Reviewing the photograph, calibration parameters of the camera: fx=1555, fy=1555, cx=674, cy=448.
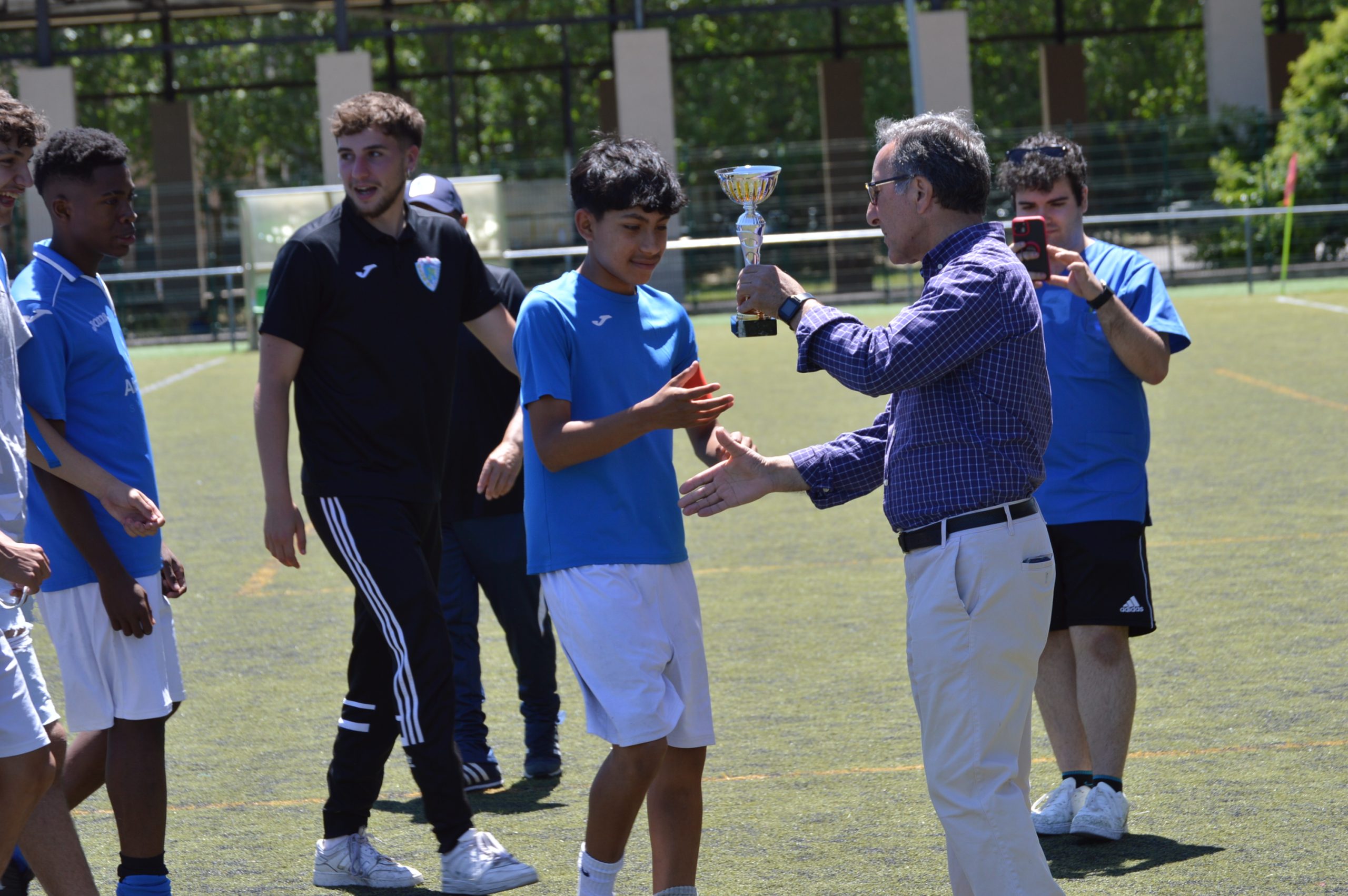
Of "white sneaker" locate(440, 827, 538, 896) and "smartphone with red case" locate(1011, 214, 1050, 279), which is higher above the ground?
"smartphone with red case" locate(1011, 214, 1050, 279)

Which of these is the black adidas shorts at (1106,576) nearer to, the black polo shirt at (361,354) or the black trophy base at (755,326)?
the black trophy base at (755,326)

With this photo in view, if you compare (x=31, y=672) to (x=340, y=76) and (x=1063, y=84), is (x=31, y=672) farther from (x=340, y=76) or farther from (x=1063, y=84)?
(x=1063, y=84)

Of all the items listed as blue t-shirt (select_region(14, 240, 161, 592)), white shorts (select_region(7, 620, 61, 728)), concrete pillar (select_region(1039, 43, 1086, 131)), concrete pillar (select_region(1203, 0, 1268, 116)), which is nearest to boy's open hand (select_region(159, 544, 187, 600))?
blue t-shirt (select_region(14, 240, 161, 592))

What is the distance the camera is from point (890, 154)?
3.52 metres

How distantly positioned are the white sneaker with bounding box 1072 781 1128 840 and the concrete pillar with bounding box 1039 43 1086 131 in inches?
1265

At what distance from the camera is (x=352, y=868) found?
4.43 m

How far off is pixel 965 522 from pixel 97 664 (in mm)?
2255

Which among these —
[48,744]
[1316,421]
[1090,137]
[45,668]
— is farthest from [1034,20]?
[48,744]

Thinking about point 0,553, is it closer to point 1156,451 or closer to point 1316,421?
point 1156,451

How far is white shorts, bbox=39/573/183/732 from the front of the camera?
4.02 metres

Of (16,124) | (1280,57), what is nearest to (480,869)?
(16,124)

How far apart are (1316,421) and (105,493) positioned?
10.2 meters

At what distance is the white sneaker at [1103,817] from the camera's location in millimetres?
4461

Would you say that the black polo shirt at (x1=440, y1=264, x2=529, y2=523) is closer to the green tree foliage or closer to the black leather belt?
the black leather belt
